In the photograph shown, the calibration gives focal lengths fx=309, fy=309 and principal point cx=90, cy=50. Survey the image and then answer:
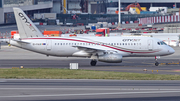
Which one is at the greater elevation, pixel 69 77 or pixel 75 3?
pixel 75 3

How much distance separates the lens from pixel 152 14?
484ft

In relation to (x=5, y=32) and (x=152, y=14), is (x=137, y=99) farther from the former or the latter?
(x=152, y=14)

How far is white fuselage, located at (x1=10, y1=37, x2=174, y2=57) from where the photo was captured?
41062mm

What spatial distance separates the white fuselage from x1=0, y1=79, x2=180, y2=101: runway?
13270 millimetres

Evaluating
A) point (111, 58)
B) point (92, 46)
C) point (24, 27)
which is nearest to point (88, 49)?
point (92, 46)

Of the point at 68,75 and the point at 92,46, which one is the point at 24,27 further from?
the point at 68,75

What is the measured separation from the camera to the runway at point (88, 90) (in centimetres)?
2105

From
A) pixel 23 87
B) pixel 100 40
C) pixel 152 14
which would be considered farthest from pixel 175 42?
pixel 152 14

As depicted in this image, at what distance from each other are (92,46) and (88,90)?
17.8m

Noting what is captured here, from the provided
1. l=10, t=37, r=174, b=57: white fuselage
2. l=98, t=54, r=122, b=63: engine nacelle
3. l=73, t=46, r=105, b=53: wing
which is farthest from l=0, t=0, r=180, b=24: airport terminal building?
l=98, t=54, r=122, b=63: engine nacelle

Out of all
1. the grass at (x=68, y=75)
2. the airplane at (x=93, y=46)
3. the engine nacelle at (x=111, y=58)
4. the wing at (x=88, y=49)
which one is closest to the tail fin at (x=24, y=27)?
the airplane at (x=93, y=46)

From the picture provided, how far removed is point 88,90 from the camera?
77.9 ft

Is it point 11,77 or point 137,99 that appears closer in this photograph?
point 137,99

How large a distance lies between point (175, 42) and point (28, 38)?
39.5 metres
